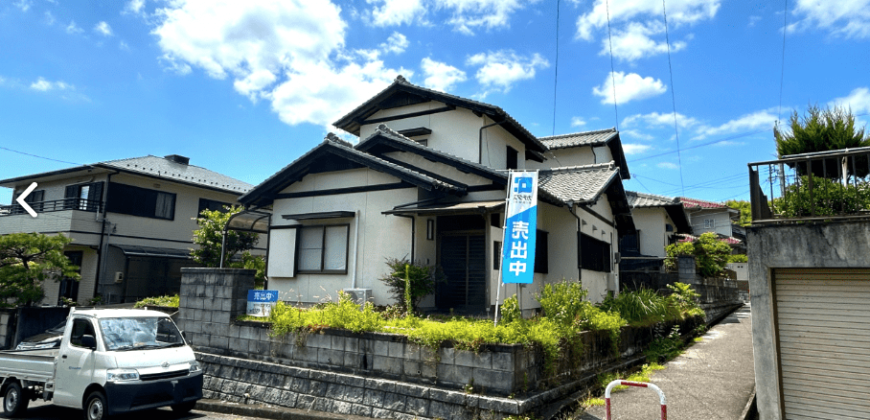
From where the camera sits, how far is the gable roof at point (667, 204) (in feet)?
77.2

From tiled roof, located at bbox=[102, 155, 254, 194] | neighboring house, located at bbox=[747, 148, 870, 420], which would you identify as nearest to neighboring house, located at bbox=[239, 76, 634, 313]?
neighboring house, located at bbox=[747, 148, 870, 420]

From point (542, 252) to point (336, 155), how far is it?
6.07m

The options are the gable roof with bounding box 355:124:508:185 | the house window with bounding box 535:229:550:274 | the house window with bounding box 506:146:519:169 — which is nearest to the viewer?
the gable roof with bounding box 355:124:508:185

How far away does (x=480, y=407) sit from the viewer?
7195 millimetres

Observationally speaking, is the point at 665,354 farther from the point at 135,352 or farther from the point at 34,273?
the point at 34,273

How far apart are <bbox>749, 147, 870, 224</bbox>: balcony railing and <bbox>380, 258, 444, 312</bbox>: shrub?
21.0 ft

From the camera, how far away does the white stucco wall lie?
12.4 m

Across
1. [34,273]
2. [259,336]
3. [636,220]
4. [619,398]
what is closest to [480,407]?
[619,398]

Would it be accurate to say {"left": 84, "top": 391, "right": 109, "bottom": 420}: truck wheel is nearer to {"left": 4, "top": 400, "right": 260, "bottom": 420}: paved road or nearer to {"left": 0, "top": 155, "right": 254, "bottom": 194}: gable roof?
{"left": 4, "top": 400, "right": 260, "bottom": 420}: paved road

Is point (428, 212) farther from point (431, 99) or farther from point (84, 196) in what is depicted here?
point (84, 196)

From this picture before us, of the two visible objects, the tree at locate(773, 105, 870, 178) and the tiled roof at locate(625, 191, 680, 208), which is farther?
the tiled roof at locate(625, 191, 680, 208)

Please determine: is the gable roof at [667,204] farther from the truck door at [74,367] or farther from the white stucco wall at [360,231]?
the truck door at [74,367]

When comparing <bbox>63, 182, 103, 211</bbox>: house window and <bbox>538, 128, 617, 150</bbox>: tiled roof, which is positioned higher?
<bbox>538, 128, 617, 150</bbox>: tiled roof

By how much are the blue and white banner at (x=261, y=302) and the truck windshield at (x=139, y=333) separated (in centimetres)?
154
